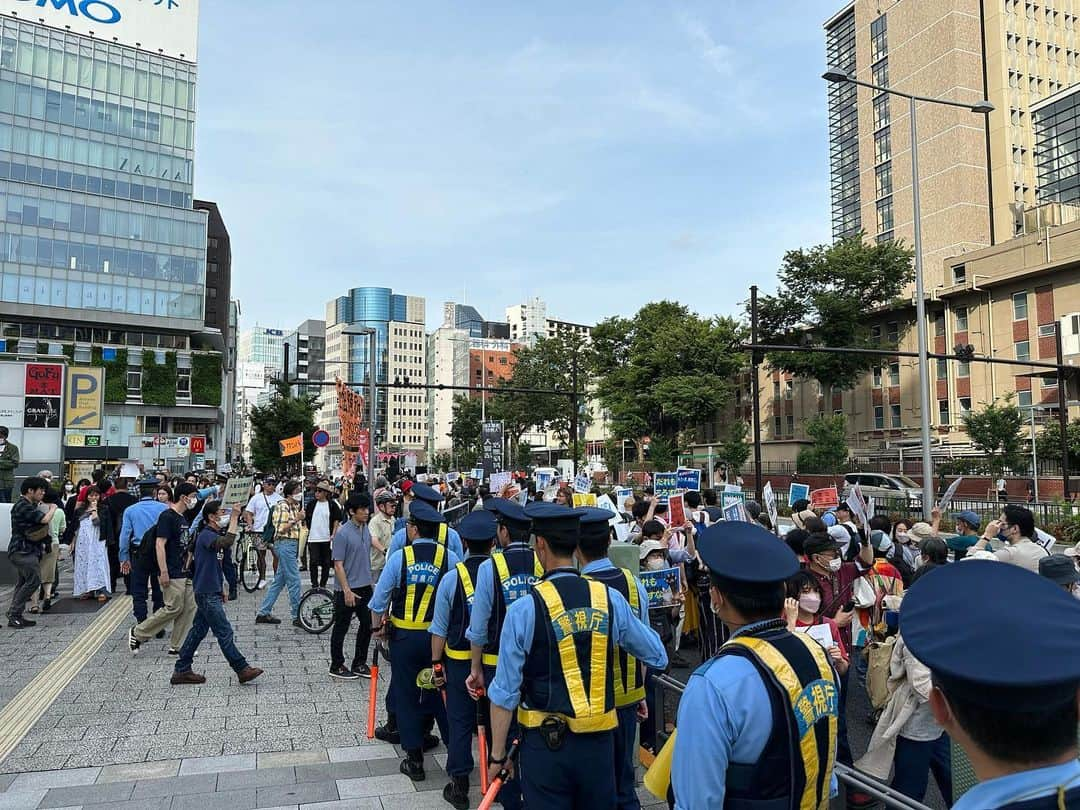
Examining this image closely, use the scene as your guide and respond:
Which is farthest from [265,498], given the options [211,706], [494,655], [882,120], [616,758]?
[882,120]

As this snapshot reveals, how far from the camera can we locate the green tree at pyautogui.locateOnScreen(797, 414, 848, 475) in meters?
40.7

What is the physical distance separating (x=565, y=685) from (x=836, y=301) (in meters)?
50.3

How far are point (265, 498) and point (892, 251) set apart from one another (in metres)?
45.3

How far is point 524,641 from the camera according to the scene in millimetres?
3562

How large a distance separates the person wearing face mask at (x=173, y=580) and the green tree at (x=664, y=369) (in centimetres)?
4440

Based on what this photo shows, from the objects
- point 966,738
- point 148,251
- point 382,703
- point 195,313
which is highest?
point 148,251

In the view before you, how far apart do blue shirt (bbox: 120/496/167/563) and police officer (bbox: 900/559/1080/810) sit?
10281mm

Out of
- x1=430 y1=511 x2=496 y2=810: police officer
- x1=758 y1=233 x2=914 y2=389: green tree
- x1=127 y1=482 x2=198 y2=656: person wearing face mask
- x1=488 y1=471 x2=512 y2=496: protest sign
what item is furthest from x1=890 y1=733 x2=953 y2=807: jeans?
x1=758 y1=233 x2=914 y2=389: green tree

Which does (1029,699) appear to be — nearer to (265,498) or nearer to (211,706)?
(211,706)

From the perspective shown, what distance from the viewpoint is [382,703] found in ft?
25.2

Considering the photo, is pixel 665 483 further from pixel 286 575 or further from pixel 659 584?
pixel 286 575

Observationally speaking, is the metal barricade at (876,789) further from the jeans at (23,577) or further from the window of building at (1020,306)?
the window of building at (1020,306)

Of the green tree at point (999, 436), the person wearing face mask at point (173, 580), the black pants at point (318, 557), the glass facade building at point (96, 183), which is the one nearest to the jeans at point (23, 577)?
the person wearing face mask at point (173, 580)

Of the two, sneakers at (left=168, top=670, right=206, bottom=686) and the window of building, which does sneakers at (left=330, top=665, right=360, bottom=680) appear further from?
the window of building
